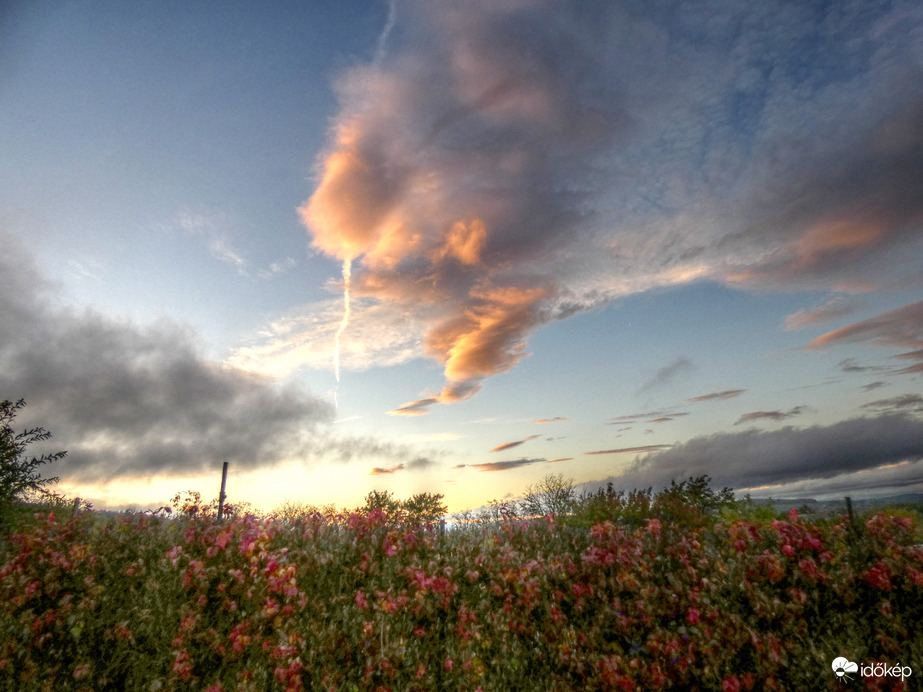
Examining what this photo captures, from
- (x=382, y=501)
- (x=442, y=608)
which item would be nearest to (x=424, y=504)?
(x=382, y=501)

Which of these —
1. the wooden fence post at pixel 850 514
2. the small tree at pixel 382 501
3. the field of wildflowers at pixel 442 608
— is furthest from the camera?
the small tree at pixel 382 501

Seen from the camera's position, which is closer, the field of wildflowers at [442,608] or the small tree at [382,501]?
the field of wildflowers at [442,608]

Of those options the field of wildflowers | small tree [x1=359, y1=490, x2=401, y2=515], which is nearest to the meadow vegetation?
the field of wildflowers

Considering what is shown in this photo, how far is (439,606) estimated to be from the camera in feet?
34.0

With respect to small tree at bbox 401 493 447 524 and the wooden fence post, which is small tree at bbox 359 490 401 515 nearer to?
small tree at bbox 401 493 447 524

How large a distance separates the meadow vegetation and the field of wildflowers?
3 cm

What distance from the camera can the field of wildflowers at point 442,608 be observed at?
852 cm

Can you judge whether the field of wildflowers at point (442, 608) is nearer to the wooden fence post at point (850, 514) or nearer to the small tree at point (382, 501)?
the wooden fence post at point (850, 514)

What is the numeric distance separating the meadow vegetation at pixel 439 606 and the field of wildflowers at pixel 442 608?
34mm

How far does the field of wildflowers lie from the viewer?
8.52m

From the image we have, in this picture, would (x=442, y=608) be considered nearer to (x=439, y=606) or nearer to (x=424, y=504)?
A: (x=439, y=606)

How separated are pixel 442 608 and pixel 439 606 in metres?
0.08

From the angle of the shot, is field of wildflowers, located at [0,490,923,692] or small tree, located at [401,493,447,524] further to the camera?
small tree, located at [401,493,447,524]

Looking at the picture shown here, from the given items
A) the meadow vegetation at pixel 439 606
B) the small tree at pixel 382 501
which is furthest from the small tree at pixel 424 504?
the meadow vegetation at pixel 439 606
